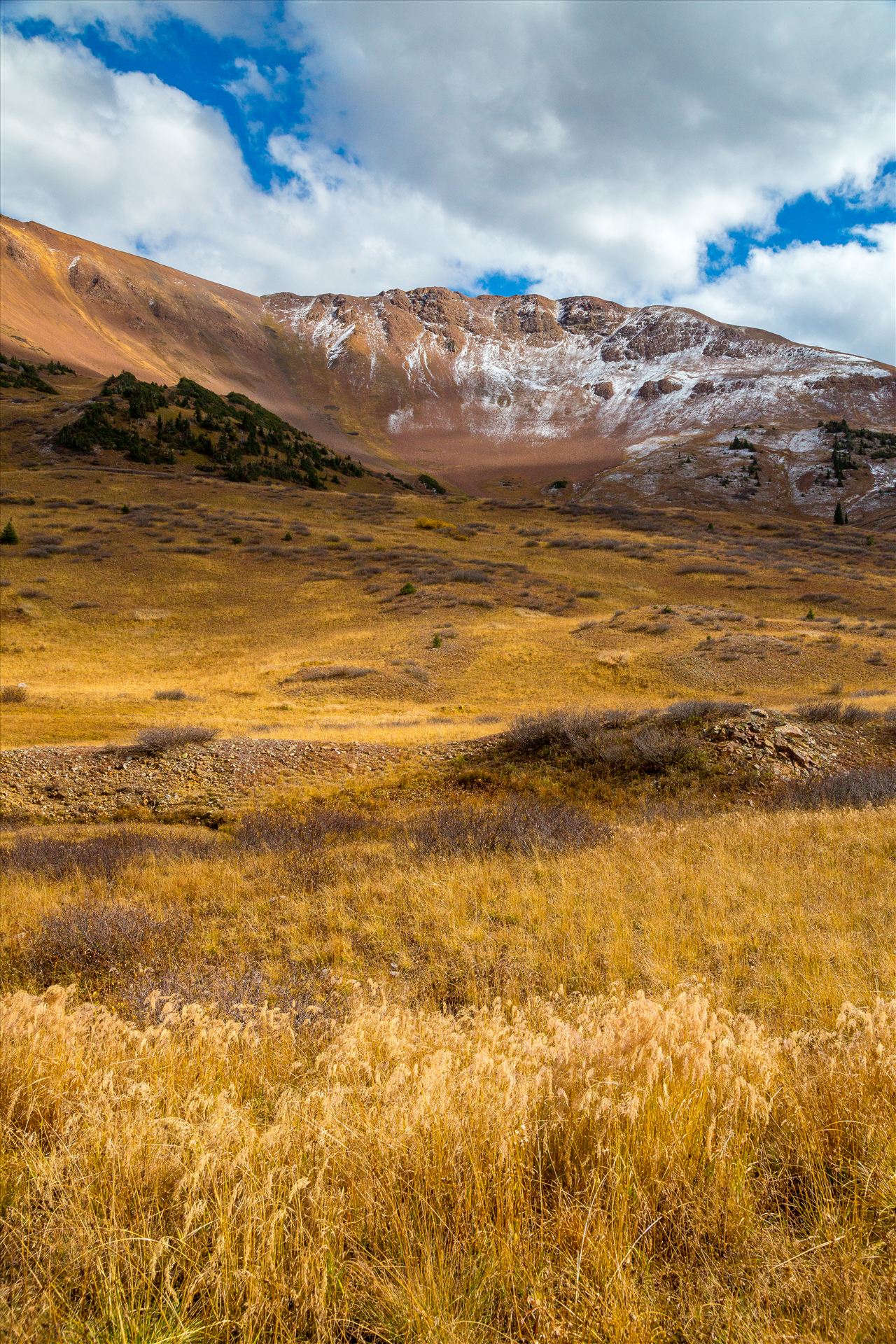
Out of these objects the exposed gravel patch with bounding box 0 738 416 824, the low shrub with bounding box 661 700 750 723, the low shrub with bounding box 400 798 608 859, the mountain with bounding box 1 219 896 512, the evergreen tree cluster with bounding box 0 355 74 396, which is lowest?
the exposed gravel patch with bounding box 0 738 416 824

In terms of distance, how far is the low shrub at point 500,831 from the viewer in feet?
25.1

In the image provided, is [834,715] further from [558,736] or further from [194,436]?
[194,436]

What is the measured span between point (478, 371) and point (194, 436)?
92803mm

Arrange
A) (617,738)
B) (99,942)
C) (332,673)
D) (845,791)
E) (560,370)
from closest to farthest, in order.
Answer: (99,942)
(845,791)
(617,738)
(332,673)
(560,370)

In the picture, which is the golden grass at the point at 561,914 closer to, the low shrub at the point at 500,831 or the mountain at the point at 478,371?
the low shrub at the point at 500,831

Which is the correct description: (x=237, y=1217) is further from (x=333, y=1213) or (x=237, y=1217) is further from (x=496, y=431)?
(x=496, y=431)

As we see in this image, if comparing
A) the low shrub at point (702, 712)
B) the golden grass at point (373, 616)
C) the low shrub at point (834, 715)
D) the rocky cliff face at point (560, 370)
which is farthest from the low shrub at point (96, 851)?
the rocky cliff face at point (560, 370)

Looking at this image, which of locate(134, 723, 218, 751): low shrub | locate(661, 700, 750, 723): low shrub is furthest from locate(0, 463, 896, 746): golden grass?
locate(661, 700, 750, 723): low shrub

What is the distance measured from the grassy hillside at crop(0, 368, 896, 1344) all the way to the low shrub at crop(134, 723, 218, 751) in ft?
0.31

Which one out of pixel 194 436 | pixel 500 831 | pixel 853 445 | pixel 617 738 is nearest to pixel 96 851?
pixel 500 831

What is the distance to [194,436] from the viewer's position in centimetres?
7206

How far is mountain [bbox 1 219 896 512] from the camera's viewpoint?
10494 cm

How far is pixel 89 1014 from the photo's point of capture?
10.4 ft

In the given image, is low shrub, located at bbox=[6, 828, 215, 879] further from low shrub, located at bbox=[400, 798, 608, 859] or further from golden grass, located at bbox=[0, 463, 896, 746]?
golden grass, located at bbox=[0, 463, 896, 746]
